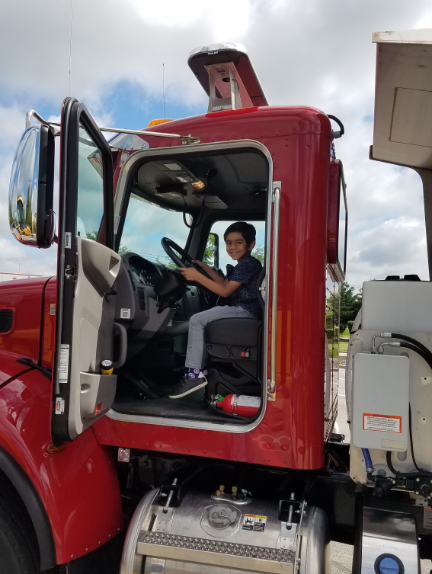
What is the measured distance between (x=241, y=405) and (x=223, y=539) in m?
0.56

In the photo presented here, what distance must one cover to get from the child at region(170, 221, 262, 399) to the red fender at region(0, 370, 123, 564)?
1.80 feet

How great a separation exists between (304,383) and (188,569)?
2.99 ft

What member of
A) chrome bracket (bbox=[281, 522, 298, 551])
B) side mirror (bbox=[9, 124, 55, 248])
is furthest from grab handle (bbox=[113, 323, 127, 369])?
chrome bracket (bbox=[281, 522, 298, 551])

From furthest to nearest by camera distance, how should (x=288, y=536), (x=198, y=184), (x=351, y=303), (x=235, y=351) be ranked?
(x=351, y=303)
(x=198, y=184)
(x=235, y=351)
(x=288, y=536)

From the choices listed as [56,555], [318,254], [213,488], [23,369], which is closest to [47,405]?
[23,369]

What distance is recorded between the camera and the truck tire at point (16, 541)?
6.76 ft

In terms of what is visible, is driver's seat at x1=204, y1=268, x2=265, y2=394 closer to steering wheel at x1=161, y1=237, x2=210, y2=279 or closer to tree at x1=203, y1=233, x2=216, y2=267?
steering wheel at x1=161, y1=237, x2=210, y2=279

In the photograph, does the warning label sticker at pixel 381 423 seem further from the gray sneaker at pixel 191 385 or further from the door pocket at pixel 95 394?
the door pocket at pixel 95 394

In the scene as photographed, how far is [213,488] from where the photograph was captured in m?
2.37

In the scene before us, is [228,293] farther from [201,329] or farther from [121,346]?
[121,346]

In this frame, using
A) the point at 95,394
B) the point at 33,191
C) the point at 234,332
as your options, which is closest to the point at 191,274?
the point at 234,332

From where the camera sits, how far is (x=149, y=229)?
9.27 ft

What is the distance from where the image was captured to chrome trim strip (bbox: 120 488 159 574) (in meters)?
2.02

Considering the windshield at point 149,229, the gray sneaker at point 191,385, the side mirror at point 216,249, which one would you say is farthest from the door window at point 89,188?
the side mirror at point 216,249
